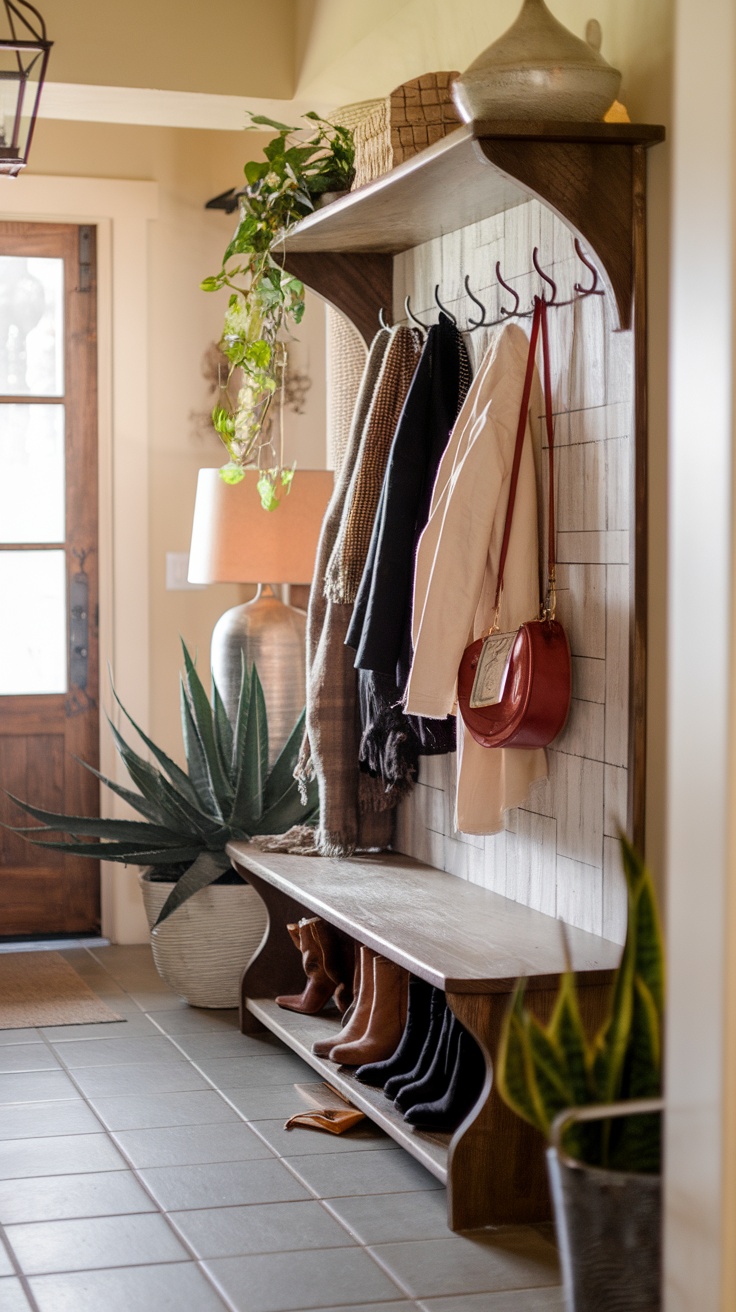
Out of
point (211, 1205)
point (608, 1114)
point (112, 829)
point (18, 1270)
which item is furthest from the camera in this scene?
point (112, 829)

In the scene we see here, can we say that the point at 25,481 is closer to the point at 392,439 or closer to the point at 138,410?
the point at 138,410

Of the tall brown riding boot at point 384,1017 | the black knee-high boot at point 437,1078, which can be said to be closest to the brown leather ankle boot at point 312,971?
the tall brown riding boot at point 384,1017

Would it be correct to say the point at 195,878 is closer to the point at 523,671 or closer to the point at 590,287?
the point at 523,671

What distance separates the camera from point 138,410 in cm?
463

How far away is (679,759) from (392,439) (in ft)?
6.21

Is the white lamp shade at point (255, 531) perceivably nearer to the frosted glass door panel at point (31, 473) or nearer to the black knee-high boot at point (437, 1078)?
the frosted glass door panel at point (31, 473)

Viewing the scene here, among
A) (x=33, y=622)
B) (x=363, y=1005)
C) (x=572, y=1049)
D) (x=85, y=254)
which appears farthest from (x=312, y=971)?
(x=85, y=254)

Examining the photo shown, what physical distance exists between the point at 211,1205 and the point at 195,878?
127cm

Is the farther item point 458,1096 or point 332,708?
point 332,708

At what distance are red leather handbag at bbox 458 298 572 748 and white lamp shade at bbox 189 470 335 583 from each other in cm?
124

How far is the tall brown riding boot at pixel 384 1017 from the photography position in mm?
3057

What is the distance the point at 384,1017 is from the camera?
10.1 ft

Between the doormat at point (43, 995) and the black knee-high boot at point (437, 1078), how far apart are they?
4.03 ft

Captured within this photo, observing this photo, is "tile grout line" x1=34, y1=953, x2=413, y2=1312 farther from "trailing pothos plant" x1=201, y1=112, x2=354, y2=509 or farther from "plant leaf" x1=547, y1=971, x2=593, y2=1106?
"trailing pothos plant" x1=201, y1=112, x2=354, y2=509
